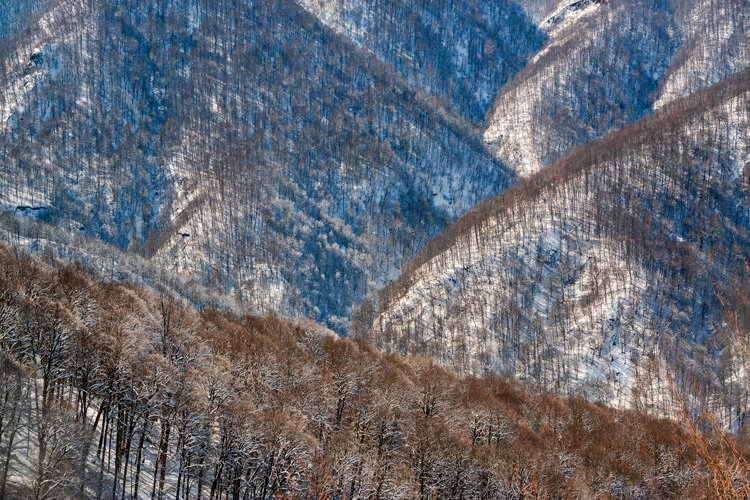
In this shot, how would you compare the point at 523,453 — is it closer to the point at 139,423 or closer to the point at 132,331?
the point at 139,423

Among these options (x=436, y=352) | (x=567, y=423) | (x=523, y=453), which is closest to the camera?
(x=523, y=453)

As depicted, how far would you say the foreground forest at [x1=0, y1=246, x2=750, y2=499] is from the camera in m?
42.8

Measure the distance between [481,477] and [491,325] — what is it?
147m

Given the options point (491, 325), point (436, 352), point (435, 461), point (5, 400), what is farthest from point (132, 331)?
point (491, 325)

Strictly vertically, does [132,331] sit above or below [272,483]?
above

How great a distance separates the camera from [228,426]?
47.4 m

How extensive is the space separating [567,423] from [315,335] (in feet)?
132

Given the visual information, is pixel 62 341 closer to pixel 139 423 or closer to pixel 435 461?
pixel 139 423

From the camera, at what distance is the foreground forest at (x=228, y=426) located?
42781mm

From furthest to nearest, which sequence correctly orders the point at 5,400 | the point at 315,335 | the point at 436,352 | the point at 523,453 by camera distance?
the point at 436,352 → the point at 315,335 → the point at 523,453 → the point at 5,400

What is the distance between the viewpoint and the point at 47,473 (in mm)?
35938

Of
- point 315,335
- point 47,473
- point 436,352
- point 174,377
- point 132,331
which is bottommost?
Result: point 47,473

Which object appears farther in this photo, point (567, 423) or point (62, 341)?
point (567, 423)

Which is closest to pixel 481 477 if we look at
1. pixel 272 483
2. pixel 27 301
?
pixel 272 483
